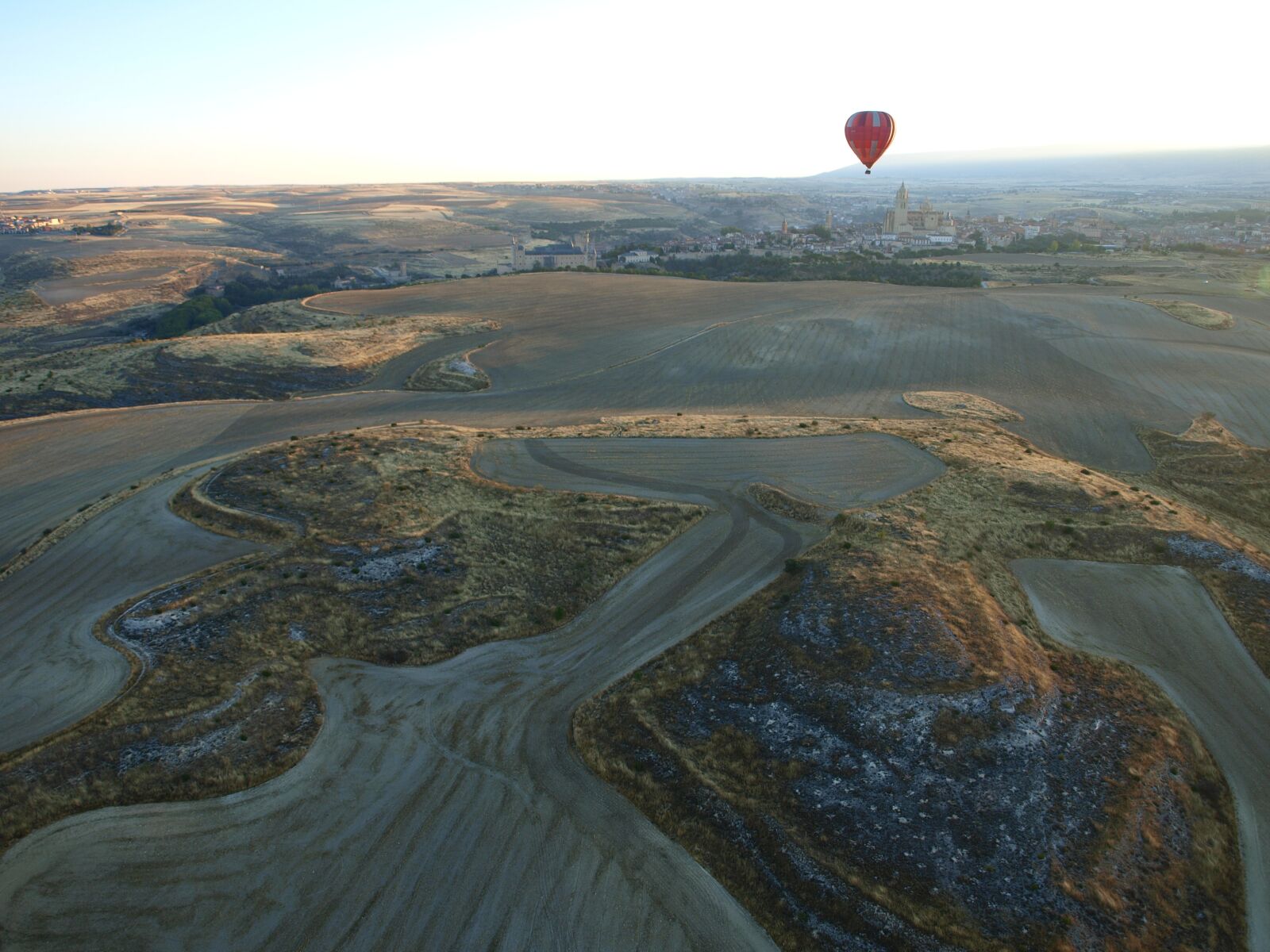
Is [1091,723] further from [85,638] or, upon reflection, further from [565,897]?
[85,638]

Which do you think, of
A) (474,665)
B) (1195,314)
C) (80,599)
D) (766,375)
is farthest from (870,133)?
(80,599)

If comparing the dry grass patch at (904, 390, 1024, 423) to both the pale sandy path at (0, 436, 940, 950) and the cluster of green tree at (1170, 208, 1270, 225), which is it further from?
the cluster of green tree at (1170, 208, 1270, 225)

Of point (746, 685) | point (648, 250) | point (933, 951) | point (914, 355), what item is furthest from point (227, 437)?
point (648, 250)

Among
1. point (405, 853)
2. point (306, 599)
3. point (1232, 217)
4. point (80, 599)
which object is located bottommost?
point (405, 853)

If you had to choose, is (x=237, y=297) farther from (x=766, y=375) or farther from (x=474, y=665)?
(x=474, y=665)

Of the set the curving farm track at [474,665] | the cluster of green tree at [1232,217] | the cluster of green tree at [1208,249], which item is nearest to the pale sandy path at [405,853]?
the curving farm track at [474,665]

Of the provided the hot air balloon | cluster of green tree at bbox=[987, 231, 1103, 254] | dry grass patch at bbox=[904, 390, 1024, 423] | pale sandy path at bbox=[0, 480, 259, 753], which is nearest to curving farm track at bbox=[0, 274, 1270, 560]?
dry grass patch at bbox=[904, 390, 1024, 423]
